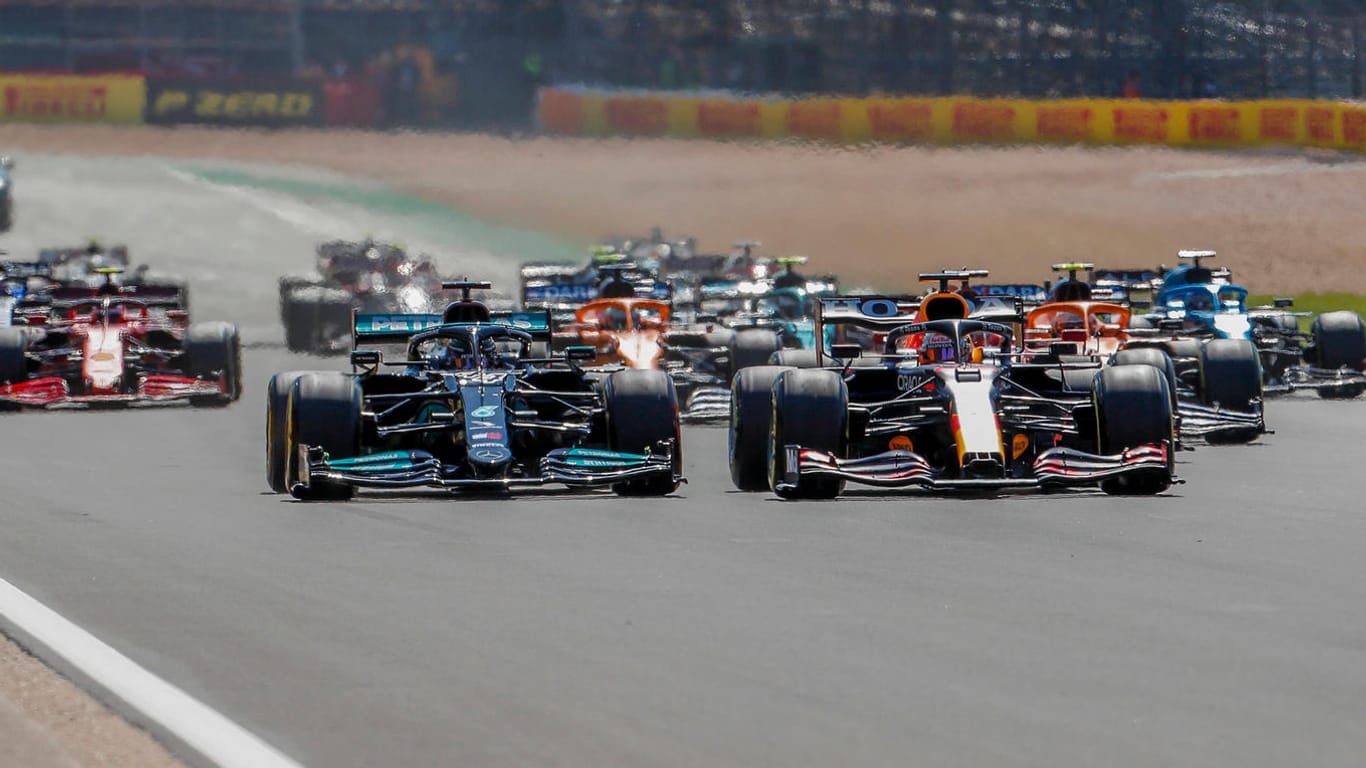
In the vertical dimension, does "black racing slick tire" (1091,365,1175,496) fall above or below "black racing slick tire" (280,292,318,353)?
above

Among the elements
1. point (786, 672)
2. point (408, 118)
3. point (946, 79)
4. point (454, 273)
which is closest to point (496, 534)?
point (786, 672)

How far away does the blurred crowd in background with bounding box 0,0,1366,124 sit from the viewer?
60.4 m

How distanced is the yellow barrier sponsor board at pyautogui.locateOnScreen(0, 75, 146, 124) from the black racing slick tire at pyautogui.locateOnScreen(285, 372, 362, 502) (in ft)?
180

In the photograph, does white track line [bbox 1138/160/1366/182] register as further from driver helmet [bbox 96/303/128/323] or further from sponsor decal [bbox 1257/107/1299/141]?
driver helmet [bbox 96/303/128/323]

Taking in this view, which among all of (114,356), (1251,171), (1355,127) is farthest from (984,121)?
(114,356)

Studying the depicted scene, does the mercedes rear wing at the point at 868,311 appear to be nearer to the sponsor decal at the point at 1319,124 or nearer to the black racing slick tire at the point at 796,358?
the black racing slick tire at the point at 796,358

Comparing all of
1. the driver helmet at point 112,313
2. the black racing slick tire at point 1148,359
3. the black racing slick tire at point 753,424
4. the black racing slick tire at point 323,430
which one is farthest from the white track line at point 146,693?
the driver helmet at point 112,313

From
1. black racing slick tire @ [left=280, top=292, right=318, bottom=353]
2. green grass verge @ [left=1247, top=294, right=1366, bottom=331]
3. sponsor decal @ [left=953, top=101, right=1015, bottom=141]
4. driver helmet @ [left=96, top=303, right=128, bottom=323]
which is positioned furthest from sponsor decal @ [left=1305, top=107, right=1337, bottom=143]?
driver helmet @ [left=96, top=303, right=128, bottom=323]

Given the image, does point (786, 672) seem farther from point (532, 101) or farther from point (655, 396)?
point (532, 101)

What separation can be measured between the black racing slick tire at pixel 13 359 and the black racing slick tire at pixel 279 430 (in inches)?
410

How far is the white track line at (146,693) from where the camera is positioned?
7.97m

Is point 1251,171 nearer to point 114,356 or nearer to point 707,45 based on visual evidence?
point 707,45

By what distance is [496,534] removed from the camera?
47.7ft

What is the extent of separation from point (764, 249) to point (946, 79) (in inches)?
332
